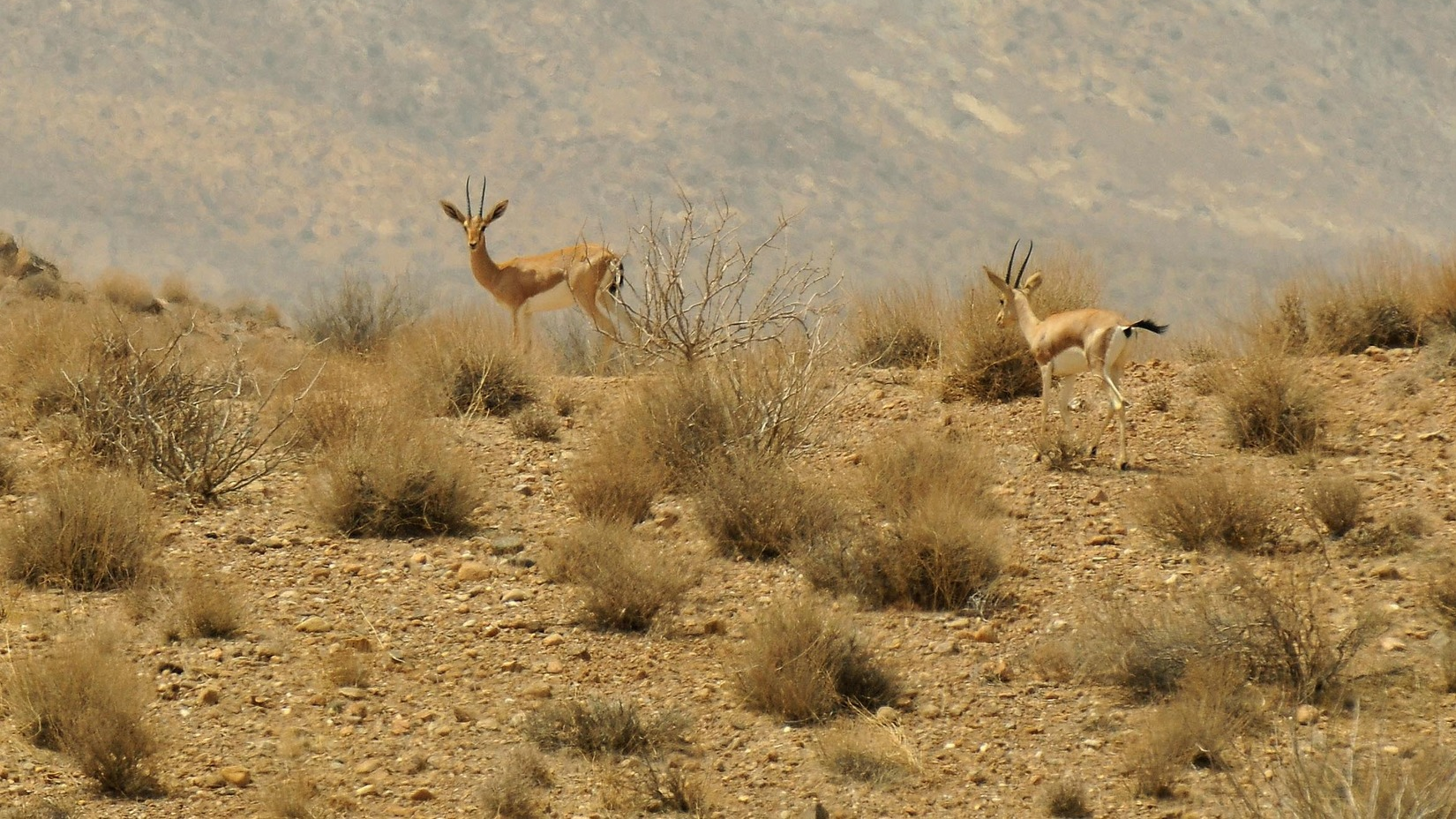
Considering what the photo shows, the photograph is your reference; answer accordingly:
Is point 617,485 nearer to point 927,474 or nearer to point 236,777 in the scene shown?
point 927,474

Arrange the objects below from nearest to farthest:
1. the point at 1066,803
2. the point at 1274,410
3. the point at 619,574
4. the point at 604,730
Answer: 1. the point at 1066,803
2. the point at 604,730
3. the point at 619,574
4. the point at 1274,410

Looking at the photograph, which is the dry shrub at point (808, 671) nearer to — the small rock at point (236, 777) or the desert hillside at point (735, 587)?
the desert hillside at point (735, 587)

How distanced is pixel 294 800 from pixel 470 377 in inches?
287

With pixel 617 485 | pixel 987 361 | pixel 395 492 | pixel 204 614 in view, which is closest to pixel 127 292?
pixel 987 361

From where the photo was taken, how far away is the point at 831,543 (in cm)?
1042

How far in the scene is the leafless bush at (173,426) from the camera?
11570 mm

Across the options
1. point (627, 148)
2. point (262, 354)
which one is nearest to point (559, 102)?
point (627, 148)

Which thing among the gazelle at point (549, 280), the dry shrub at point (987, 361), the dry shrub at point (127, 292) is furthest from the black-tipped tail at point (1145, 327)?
the dry shrub at point (127, 292)

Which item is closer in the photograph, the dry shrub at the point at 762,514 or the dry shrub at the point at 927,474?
the dry shrub at the point at 762,514

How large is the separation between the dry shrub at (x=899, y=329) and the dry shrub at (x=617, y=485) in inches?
169

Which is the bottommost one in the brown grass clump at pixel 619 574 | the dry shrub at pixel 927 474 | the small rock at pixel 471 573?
the small rock at pixel 471 573

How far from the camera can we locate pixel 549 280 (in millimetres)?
17641

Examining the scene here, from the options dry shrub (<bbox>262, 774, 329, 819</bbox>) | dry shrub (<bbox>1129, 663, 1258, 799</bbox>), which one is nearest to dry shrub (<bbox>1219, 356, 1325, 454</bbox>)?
dry shrub (<bbox>1129, 663, 1258, 799</bbox>)

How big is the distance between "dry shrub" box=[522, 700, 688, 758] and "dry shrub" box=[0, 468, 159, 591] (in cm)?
305
